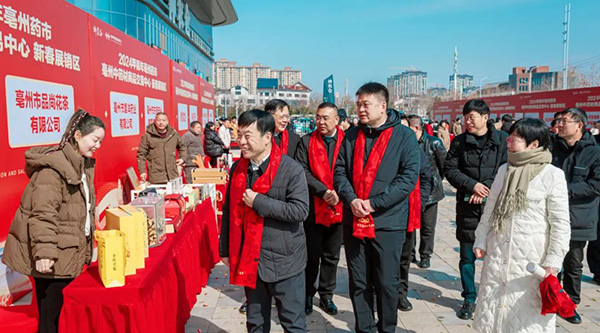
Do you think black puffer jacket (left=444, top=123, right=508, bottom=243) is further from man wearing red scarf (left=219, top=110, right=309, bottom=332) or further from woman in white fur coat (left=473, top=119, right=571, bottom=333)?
man wearing red scarf (left=219, top=110, right=309, bottom=332)

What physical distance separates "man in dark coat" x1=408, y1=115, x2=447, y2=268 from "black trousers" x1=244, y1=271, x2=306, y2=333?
103 inches

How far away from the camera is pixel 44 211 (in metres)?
2.33

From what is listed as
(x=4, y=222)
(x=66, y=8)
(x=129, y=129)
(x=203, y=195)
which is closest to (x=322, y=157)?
(x=203, y=195)

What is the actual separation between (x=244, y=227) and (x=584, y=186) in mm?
2771

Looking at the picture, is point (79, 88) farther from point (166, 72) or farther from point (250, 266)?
point (166, 72)

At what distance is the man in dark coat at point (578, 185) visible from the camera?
11.2ft

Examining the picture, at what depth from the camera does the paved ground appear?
11.0 feet

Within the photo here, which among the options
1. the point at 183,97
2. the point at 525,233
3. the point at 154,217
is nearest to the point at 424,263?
the point at 525,233

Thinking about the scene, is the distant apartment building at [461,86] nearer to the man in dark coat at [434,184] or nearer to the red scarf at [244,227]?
the man in dark coat at [434,184]

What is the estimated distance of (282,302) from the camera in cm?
237

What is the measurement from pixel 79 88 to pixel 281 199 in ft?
9.80

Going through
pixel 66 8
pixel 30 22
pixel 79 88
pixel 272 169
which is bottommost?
pixel 272 169

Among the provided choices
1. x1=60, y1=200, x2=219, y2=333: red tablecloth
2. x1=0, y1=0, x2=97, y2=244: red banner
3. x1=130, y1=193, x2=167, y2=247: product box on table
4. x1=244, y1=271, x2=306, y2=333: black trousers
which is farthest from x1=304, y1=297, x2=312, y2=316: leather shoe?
x1=0, y1=0, x2=97, y2=244: red banner

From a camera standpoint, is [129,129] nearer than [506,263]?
No
